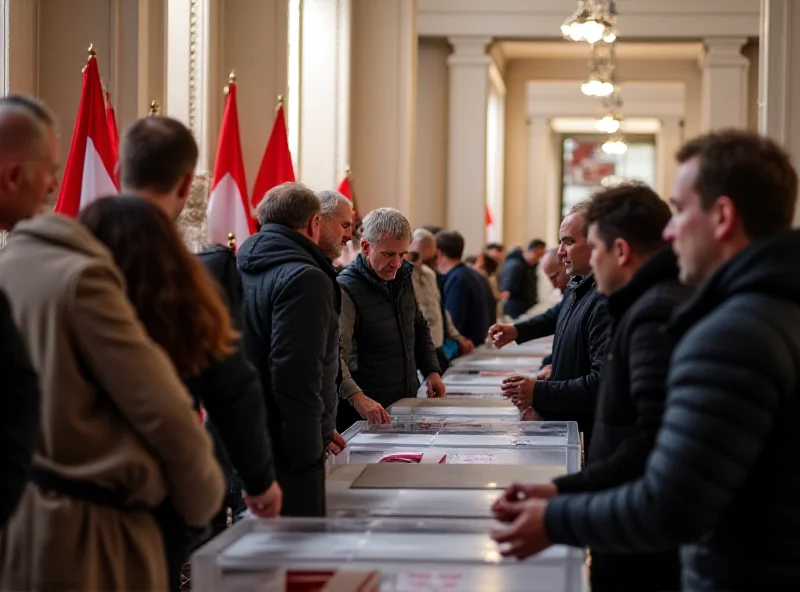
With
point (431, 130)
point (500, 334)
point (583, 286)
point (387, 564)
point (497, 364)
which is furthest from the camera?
point (431, 130)

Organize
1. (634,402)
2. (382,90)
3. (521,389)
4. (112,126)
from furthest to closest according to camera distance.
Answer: (382,90)
(112,126)
(521,389)
(634,402)

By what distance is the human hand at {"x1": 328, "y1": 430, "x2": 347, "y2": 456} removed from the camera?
4047 mm

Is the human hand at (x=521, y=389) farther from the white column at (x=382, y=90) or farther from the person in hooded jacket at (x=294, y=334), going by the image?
the white column at (x=382, y=90)

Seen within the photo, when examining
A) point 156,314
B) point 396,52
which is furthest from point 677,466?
point 396,52

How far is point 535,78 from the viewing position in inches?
926

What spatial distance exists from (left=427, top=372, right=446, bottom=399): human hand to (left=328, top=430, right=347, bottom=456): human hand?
1.69 m

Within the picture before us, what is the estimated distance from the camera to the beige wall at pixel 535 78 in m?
23.1

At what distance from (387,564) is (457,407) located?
2.66 metres

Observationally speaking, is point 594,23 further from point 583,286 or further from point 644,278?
point 644,278

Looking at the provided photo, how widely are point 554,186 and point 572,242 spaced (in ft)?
93.5

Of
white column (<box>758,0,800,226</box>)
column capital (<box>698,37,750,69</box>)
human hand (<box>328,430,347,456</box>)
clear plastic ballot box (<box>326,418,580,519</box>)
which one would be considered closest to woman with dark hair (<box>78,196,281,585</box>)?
clear plastic ballot box (<box>326,418,580,519</box>)

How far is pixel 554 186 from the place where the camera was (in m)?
32.8

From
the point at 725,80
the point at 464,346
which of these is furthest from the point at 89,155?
the point at 725,80

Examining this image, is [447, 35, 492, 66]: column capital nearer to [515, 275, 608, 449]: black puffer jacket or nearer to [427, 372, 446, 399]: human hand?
[427, 372, 446, 399]: human hand
